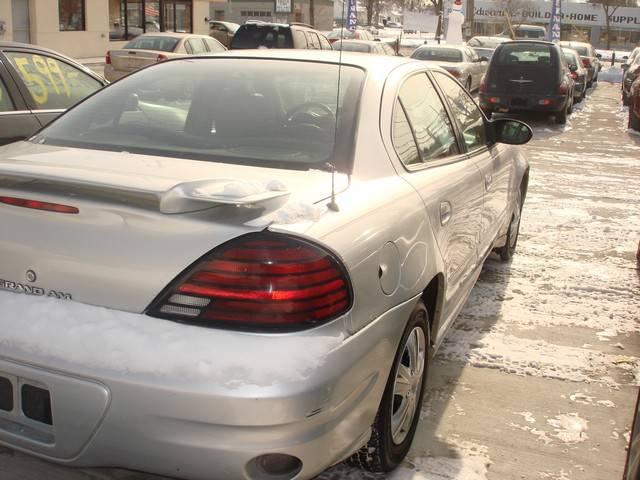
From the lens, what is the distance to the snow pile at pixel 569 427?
131 inches

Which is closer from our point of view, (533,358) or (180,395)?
(180,395)

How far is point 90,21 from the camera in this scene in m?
29.0

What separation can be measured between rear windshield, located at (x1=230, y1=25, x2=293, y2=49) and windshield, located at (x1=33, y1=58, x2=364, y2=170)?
14231 mm

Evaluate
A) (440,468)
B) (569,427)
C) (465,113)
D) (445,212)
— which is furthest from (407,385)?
(465,113)

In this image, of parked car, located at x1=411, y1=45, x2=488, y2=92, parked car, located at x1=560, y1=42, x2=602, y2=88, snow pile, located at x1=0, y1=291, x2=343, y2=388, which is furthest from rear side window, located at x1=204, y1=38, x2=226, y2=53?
snow pile, located at x1=0, y1=291, x2=343, y2=388

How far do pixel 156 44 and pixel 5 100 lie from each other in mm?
11776

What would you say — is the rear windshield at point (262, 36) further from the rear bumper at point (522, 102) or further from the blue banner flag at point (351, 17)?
the rear bumper at point (522, 102)

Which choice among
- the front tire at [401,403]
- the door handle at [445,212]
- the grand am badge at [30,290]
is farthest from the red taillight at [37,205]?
the door handle at [445,212]

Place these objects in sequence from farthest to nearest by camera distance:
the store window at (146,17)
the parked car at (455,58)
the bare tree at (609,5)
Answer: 1. the bare tree at (609,5)
2. the store window at (146,17)
3. the parked car at (455,58)

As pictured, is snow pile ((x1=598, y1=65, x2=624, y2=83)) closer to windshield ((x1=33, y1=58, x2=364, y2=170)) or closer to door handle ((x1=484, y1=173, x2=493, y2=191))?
door handle ((x1=484, y1=173, x2=493, y2=191))

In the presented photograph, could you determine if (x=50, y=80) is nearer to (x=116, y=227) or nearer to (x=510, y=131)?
(x=510, y=131)

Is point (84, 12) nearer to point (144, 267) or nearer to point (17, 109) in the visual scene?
point (17, 109)

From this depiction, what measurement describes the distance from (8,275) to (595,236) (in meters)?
5.63

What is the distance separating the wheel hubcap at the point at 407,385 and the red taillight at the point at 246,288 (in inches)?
29.3
